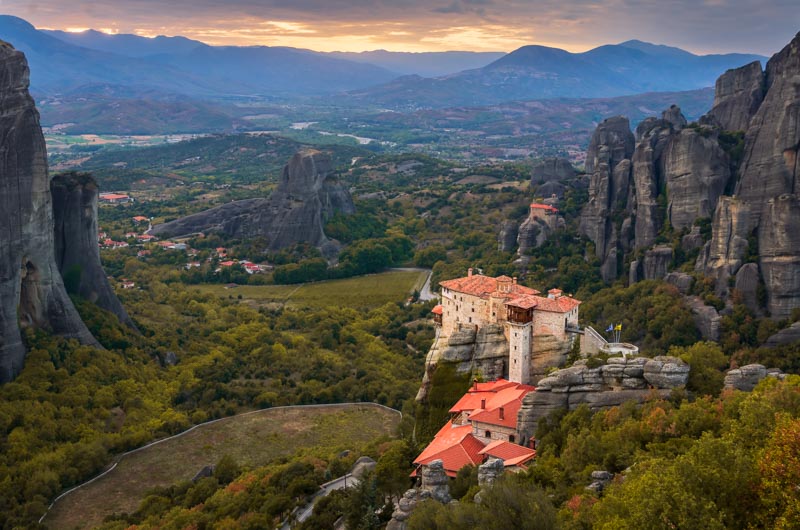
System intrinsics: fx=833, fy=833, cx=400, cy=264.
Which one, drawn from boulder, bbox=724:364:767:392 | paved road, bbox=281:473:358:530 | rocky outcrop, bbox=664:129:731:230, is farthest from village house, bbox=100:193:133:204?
boulder, bbox=724:364:767:392

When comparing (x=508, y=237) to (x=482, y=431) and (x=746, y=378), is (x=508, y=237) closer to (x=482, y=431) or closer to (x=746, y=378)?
(x=482, y=431)

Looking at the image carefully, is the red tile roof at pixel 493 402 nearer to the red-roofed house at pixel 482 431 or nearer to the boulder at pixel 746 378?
the red-roofed house at pixel 482 431

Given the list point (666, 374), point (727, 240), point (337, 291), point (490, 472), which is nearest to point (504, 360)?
point (666, 374)

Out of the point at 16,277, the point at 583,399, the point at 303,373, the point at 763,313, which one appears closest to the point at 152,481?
the point at 16,277

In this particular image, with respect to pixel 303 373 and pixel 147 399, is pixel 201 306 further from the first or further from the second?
pixel 147 399

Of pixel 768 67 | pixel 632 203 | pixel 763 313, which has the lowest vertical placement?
pixel 763 313
